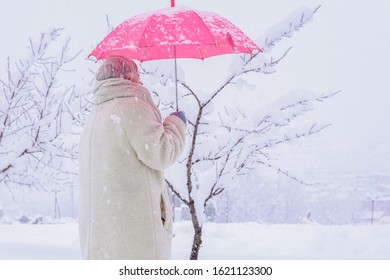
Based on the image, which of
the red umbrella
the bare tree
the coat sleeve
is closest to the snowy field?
the bare tree

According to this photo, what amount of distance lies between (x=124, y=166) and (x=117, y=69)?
0.46 meters

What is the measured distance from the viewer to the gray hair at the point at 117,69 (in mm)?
2600

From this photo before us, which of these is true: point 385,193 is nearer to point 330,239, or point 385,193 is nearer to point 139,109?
point 330,239

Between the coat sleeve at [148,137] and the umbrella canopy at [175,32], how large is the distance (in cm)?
48

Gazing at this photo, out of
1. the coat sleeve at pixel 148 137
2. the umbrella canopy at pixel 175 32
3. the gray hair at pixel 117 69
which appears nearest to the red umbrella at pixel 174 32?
the umbrella canopy at pixel 175 32

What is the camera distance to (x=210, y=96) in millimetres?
4840

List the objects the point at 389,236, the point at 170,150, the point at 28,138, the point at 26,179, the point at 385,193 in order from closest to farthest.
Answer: the point at 170,150
the point at 28,138
the point at 26,179
the point at 389,236
the point at 385,193

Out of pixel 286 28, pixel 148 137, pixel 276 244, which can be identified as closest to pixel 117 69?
pixel 148 137

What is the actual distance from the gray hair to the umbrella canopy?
0.26m

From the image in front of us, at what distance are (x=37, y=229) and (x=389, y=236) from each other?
32.4 feet

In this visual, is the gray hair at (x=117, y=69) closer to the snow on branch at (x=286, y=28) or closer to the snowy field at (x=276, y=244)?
the snow on branch at (x=286, y=28)

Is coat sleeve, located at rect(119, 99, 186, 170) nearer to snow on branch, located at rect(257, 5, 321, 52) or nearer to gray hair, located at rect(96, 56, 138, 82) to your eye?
gray hair, located at rect(96, 56, 138, 82)

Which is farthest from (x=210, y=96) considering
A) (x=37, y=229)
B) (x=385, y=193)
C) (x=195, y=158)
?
(x=385, y=193)
